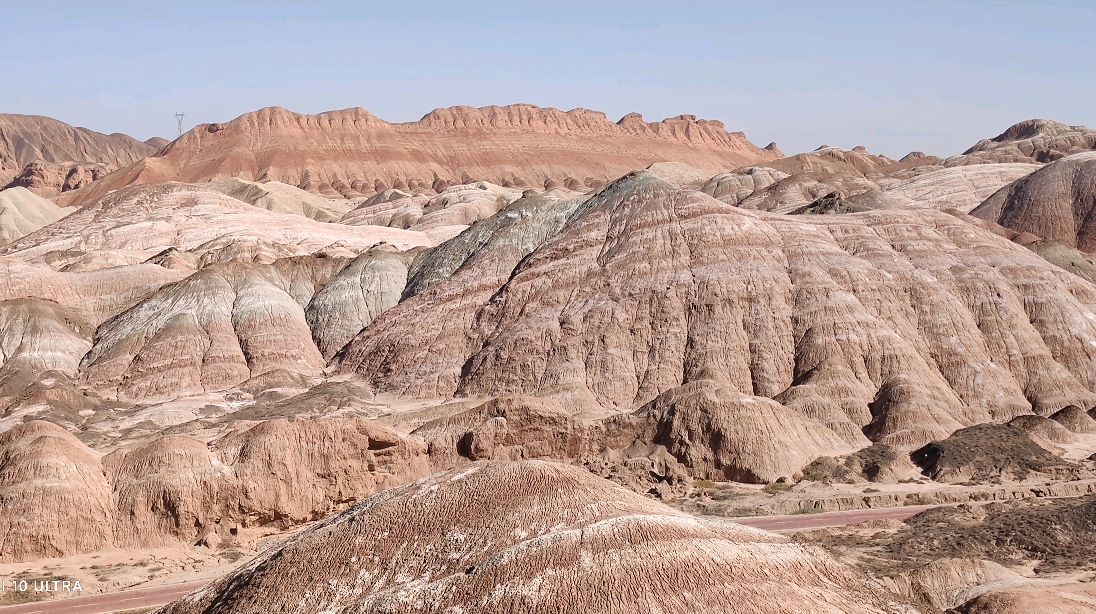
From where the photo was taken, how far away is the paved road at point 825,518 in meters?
34.5

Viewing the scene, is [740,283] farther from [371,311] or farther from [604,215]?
[371,311]

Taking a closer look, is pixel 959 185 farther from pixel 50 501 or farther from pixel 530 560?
pixel 530 560

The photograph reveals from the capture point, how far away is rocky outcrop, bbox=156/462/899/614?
17172 millimetres

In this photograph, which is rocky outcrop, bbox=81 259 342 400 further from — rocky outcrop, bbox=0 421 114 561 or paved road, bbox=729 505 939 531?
paved road, bbox=729 505 939 531

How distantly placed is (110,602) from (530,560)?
14897mm

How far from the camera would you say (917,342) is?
53.4 meters

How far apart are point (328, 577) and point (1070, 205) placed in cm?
10078

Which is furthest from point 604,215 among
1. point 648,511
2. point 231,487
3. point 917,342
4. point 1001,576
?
point 648,511

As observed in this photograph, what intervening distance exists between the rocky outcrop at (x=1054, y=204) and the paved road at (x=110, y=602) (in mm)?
89366

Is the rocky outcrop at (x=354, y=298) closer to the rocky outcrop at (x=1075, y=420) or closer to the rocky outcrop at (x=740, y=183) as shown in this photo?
the rocky outcrop at (x=1075, y=420)

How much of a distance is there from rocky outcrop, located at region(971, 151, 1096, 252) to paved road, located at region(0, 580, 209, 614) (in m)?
89.4

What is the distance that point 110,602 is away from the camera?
91.8ft

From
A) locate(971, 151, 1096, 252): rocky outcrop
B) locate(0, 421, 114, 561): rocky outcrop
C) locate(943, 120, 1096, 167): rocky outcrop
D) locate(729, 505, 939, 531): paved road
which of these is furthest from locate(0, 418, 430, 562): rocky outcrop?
locate(943, 120, 1096, 167): rocky outcrop

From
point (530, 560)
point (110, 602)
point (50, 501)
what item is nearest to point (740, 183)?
point (50, 501)
